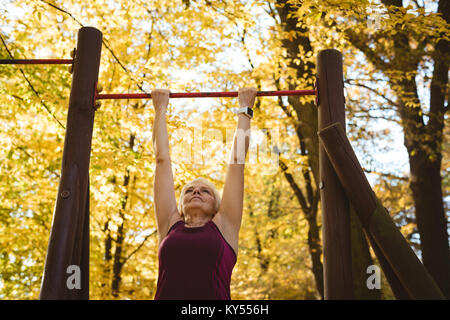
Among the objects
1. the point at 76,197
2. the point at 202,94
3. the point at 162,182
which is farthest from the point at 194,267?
the point at 202,94

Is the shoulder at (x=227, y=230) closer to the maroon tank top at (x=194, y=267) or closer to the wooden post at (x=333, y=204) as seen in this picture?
the maroon tank top at (x=194, y=267)

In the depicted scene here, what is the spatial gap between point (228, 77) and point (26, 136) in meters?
3.94

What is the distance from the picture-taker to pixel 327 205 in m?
2.60

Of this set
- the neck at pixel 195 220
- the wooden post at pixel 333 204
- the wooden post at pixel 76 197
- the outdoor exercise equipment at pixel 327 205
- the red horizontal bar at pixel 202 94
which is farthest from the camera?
the red horizontal bar at pixel 202 94

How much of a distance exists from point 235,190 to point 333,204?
64cm

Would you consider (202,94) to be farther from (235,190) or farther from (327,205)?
(327,205)

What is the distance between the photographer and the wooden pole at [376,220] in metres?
2.12

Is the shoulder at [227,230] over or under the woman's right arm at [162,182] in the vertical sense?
under

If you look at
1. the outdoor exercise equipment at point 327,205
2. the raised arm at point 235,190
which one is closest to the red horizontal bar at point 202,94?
the outdoor exercise equipment at point 327,205

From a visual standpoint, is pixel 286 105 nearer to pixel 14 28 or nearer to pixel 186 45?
pixel 186 45

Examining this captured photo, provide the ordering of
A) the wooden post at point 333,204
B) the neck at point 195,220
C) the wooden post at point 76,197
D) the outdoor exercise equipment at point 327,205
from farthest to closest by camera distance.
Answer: the neck at point 195,220 → the wooden post at point 333,204 → the wooden post at point 76,197 → the outdoor exercise equipment at point 327,205

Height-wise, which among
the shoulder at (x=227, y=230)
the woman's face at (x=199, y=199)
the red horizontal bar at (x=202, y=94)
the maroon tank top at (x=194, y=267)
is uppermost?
the red horizontal bar at (x=202, y=94)

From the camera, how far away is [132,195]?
8.63 m

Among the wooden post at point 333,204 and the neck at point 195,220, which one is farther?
the neck at point 195,220
